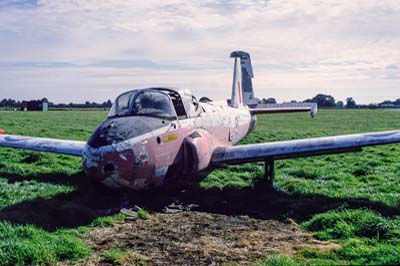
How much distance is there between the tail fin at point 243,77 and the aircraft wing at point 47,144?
9.24 meters

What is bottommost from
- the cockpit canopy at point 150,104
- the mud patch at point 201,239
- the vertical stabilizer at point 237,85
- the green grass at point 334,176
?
the mud patch at point 201,239

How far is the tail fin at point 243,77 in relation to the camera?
1981cm

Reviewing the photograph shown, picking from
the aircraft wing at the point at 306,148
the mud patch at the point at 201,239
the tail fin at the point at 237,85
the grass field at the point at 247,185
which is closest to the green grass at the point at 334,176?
the grass field at the point at 247,185

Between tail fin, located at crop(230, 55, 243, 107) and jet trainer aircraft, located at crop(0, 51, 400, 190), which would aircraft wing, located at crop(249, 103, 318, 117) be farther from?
jet trainer aircraft, located at crop(0, 51, 400, 190)

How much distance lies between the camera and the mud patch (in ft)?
18.6

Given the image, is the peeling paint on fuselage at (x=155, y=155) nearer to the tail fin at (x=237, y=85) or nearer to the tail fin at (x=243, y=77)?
the tail fin at (x=237, y=85)

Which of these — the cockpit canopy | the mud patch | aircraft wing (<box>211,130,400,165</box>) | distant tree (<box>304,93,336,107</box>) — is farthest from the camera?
distant tree (<box>304,93,336,107</box>)

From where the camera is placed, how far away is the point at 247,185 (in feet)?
34.6

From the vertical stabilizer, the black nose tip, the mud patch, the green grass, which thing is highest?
the vertical stabilizer

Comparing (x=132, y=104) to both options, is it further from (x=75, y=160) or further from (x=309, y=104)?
(x=309, y=104)

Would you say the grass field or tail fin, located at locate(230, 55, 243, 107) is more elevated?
tail fin, located at locate(230, 55, 243, 107)

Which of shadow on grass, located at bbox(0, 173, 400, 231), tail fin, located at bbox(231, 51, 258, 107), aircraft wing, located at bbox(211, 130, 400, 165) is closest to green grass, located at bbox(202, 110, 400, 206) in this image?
shadow on grass, located at bbox(0, 173, 400, 231)

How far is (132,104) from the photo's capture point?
29.7ft

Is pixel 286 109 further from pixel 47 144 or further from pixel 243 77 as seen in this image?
pixel 47 144
